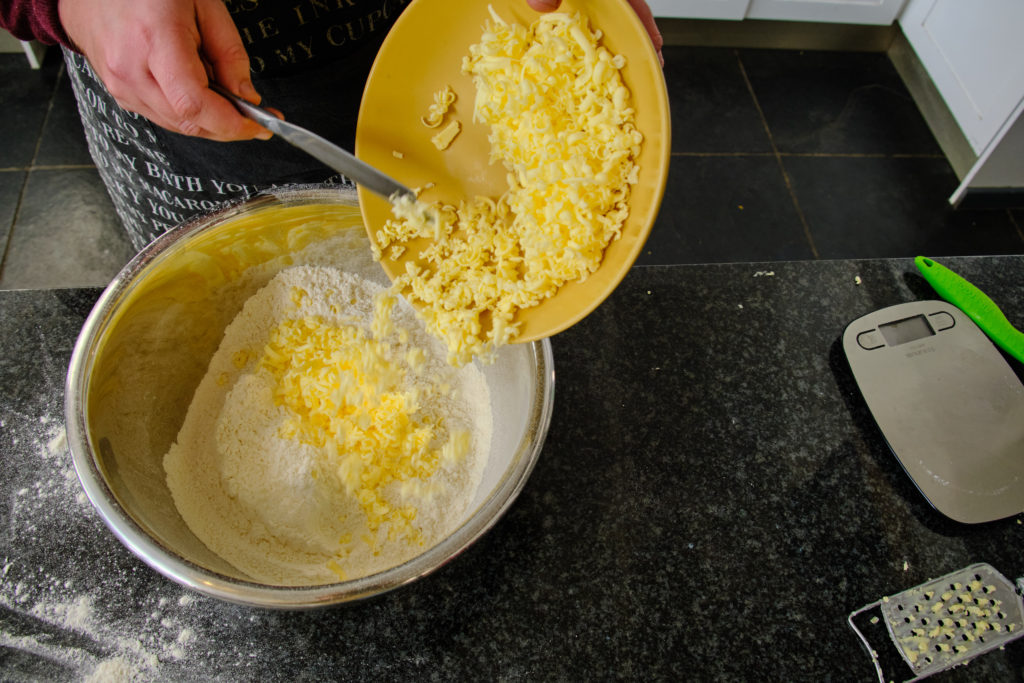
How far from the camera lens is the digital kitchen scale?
0.92m

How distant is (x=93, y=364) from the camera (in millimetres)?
778

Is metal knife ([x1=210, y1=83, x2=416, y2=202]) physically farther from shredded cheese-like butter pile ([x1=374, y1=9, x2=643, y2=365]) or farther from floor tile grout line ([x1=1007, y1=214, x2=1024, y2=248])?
floor tile grout line ([x1=1007, y1=214, x2=1024, y2=248])

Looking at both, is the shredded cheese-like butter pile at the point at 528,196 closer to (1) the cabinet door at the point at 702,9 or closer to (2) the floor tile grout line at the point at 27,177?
(2) the floor tile grout line at the point at 27,177

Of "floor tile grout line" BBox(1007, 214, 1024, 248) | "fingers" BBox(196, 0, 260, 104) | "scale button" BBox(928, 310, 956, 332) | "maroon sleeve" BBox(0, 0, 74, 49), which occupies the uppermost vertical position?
"fingers" BBox(196, 0, 260, 104)

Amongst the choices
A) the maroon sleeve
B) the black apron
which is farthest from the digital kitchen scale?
the maroon sleeve

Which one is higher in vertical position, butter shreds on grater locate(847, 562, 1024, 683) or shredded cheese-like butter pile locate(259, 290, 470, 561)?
butter shreds on grater locate(847, 562, 1024, 683)

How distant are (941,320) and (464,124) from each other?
2.63ft

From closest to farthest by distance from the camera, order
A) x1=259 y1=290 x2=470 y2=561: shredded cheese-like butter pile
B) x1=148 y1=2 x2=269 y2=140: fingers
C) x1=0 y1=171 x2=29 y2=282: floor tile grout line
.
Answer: x1=148 y1=2 x2=269 y2=140: fingers → x1=259 y1=290 x2=470 y2=561: shredded cheese-like butter pile → x1=0 y1=171 x2=29 y2=282: floor tile grout line

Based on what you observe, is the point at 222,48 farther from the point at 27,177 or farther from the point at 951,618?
the point at 27,177

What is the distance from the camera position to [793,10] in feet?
8.68

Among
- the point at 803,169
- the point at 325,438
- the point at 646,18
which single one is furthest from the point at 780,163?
the point at 325,438

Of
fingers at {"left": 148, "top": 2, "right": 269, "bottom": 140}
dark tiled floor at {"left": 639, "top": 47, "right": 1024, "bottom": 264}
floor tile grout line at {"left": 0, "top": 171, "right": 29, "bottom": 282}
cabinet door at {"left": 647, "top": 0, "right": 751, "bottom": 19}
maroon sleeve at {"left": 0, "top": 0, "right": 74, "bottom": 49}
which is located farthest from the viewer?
cabinet door at {"left": 647, "top": 0, "right": 751, "bottom": 19}

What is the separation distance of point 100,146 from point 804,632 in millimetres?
1290

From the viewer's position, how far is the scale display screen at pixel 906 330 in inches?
40.1
